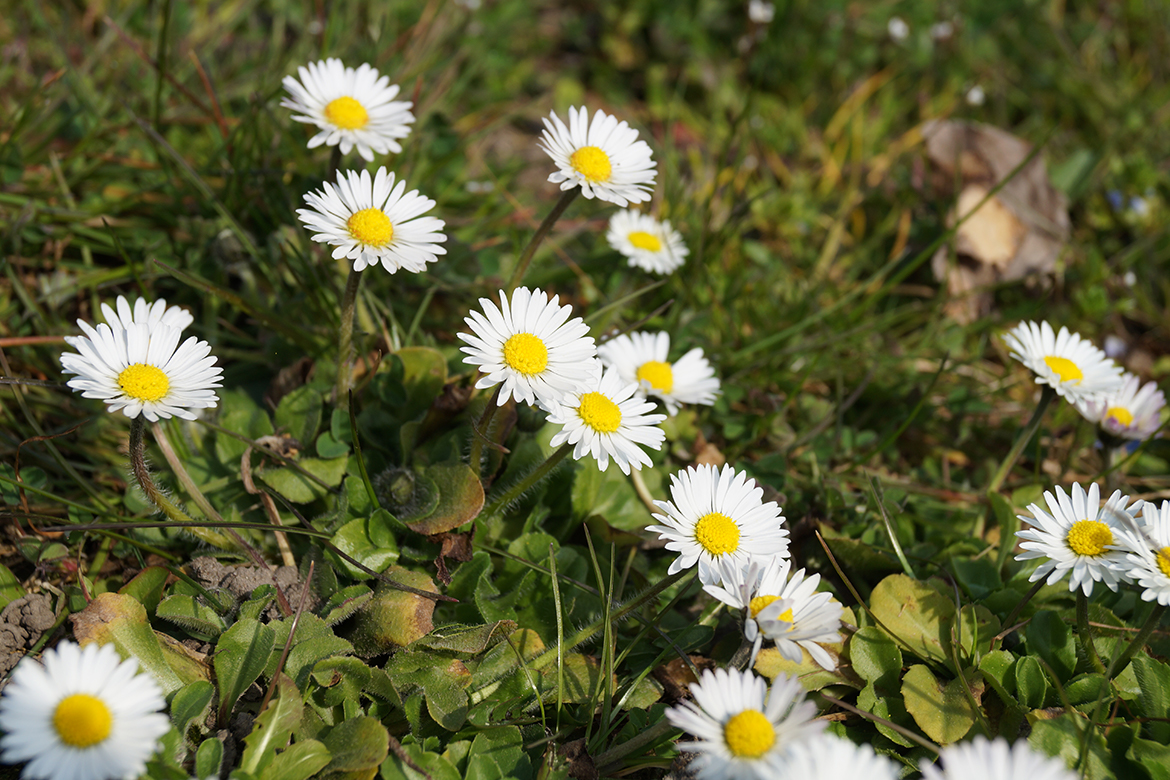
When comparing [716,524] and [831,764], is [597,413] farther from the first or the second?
[831,764]

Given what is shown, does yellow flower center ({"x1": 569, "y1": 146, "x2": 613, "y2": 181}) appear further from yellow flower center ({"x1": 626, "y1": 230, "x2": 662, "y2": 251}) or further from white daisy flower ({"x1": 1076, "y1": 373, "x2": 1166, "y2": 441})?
white daisy flower ({"x1": 1076, "y1": 373, "x2": 1166, "y2": 441})

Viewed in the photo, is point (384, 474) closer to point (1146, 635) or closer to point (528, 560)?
point (528, 560)

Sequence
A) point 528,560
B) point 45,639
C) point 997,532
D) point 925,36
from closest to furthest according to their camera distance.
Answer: point 45,639
point 528,560
point 997,532
point 925,36

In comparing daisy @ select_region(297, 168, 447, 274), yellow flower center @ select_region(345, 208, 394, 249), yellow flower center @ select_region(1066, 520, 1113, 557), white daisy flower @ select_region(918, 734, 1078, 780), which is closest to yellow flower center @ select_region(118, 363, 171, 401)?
daisy @ select_region(297, 168, 447, 274)

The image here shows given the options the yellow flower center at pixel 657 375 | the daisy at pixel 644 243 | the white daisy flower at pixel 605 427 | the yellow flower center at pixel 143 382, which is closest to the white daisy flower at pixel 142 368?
the yellow flower center at pixel 143 382

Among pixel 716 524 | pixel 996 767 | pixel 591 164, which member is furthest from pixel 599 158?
pixel 996 767

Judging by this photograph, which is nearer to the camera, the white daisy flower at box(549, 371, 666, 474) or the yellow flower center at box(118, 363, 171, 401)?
the yellow flower center at box(118, 363, 171, 401)

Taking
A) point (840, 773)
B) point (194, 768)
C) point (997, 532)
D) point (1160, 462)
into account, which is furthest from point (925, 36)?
point (194, 768)
